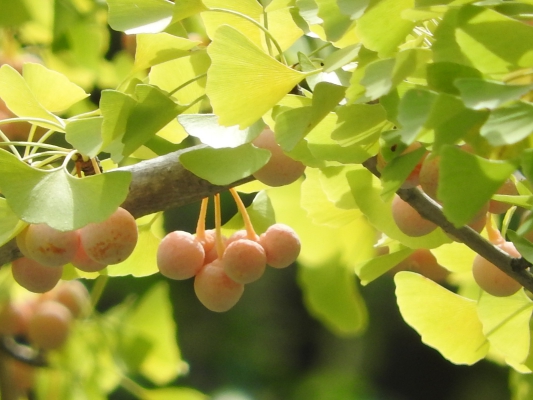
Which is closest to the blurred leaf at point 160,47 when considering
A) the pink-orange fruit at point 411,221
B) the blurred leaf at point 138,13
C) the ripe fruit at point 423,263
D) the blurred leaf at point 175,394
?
the blurred leaf at point 138,13

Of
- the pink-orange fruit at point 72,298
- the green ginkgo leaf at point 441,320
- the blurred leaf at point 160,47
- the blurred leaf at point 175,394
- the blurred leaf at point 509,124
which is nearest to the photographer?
the blurred leaf at point 509,124

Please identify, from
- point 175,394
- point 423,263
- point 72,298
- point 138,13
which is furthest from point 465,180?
point 72,298

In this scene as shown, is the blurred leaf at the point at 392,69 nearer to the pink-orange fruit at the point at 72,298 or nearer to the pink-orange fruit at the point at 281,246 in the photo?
the pink-orange fruit at the point at 281,246

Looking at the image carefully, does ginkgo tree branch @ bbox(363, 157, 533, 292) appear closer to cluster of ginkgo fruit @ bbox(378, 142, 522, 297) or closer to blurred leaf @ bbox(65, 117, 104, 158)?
cluster of ginkgo fruit @ bbox(378, 142, 522, 297)

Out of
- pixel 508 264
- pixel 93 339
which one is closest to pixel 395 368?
pixel 93 339

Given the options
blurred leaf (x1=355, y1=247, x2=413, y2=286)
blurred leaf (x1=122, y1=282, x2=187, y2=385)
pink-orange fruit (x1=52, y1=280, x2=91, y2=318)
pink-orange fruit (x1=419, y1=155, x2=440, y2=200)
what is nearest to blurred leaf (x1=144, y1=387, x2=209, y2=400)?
blurred leaf (x1=122, y1=282, x2=187, y2=385)

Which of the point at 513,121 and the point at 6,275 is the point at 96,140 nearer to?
the point at 513,121
